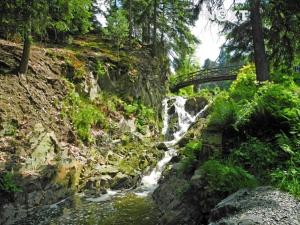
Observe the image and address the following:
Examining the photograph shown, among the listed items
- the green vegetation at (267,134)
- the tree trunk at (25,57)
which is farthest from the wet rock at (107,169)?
the green vegetation at (267,134)

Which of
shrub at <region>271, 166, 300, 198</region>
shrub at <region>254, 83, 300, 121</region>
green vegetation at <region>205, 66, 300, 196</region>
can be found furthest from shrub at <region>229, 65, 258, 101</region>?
shrub at <region>271, 166, 300, 198</region>

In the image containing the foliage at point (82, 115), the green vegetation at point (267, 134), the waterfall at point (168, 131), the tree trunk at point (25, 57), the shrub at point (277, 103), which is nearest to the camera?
the green vegetation at point (267, 134)

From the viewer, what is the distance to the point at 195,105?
26.7m

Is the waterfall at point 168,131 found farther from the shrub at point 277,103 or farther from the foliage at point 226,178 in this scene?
the shrub at point 277,103

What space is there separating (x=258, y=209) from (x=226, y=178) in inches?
62.2

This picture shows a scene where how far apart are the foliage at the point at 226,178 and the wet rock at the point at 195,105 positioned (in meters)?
19.3

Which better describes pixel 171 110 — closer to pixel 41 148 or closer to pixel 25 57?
pixel 25 57

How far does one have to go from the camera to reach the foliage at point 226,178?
20.0 ft

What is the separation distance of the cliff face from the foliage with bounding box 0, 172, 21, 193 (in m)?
0.01

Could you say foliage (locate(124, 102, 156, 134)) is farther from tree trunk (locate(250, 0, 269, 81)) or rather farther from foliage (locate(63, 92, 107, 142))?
tree trunk (locate(250, 0, 269, 81))

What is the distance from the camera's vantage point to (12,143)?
35.4ft

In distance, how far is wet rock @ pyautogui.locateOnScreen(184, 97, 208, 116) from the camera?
26361 mm

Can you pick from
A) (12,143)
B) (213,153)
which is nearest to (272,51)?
(213,153)

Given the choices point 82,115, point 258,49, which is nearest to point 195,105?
point 82,115
